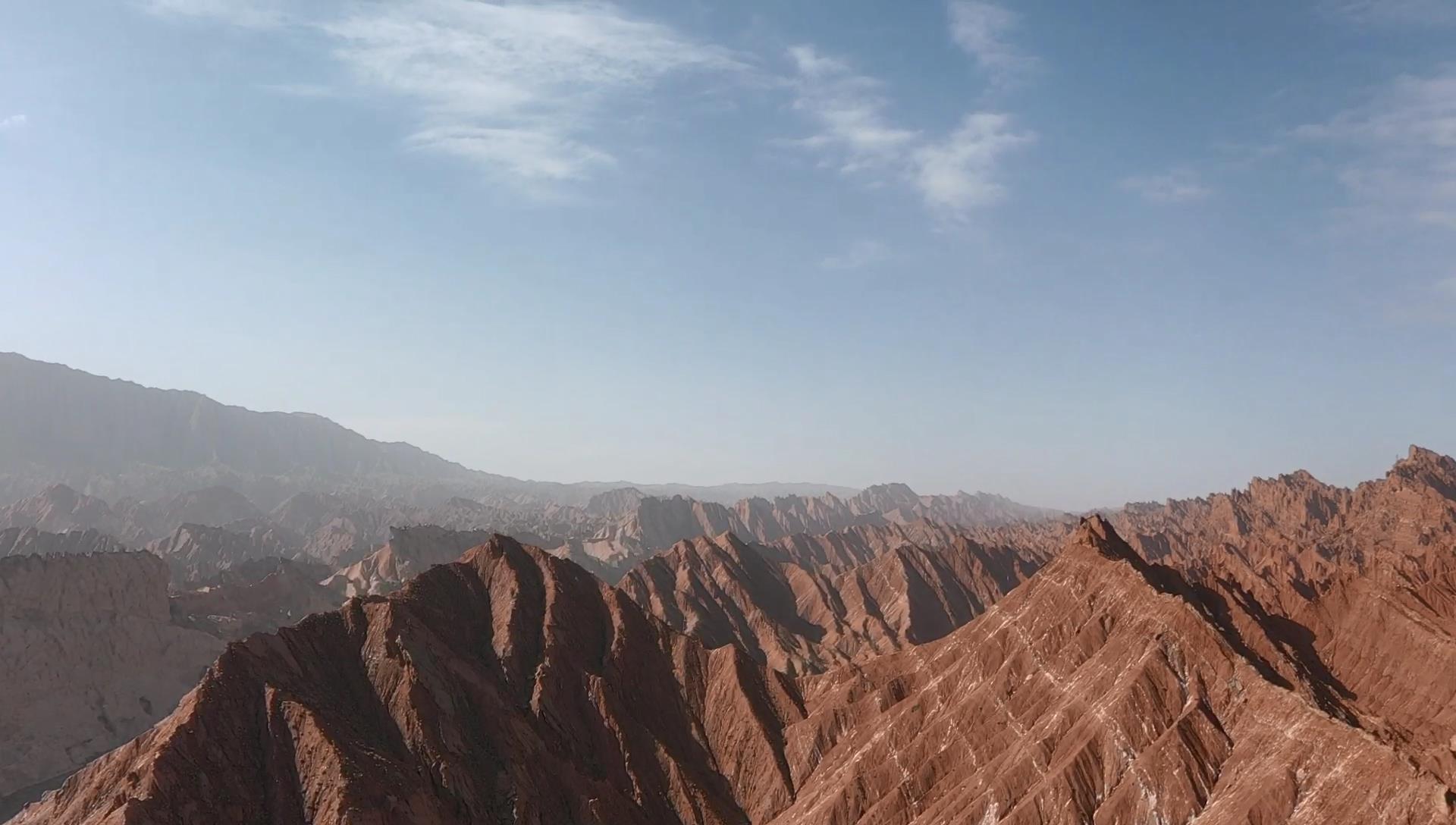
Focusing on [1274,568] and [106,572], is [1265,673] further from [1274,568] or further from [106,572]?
[106,572]

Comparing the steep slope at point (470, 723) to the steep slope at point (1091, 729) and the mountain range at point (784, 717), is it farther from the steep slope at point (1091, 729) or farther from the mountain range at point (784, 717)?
the steep slope at point (1091, 729)

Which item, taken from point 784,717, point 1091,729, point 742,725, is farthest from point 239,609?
point 1091,729

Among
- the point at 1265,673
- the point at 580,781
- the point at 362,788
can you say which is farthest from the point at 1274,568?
the point at 362,788

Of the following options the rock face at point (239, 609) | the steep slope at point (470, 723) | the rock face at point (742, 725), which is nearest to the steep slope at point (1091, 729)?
the rock face at point (742, 725)

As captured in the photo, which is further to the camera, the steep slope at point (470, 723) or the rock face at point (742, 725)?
the steep slope at point (470, 723)

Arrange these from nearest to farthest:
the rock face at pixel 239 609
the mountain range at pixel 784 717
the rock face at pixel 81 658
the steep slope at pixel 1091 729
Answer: the steep slope at pixel 1091 729 < the mountain range at pixel 784 717 < the rock face at pixel 81 658 < the rock face at pixel 239 609

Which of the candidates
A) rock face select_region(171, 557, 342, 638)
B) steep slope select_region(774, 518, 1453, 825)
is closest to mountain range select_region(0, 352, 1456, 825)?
steep slope select_region(774, 518, 1453, 825)

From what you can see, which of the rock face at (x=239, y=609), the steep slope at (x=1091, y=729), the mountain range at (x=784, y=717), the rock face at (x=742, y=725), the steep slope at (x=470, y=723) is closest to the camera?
the steep slope at (x=1091, y=729)
